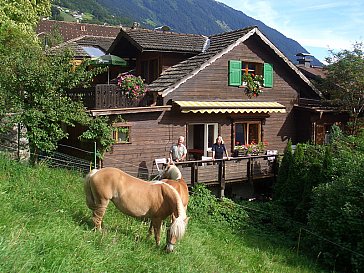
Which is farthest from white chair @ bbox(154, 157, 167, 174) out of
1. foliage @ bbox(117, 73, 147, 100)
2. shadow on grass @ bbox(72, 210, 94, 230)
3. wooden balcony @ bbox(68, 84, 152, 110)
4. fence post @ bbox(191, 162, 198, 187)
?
shadow on grass @ bbox(72, 210, 94, 230)

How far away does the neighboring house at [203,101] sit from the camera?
16.3m

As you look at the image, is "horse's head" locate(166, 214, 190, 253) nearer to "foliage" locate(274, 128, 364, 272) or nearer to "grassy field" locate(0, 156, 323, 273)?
"grassy field" locate(0, 156, 323, 273)

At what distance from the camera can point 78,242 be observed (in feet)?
18.9

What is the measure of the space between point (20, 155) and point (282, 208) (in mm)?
9701

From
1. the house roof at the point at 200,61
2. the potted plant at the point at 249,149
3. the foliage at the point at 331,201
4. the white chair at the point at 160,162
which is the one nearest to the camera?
the foliage at the point at 331,201

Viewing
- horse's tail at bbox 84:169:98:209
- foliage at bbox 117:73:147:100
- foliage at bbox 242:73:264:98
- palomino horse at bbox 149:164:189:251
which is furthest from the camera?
foliage at bbox 242:73:264:98

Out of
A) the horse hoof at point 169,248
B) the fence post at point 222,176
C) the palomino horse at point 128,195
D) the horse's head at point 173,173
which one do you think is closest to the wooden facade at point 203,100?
the fence post at point 222,176

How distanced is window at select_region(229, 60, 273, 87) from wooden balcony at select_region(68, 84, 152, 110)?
5.52m

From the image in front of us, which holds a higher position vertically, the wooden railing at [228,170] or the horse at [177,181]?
the horse at [177,181]

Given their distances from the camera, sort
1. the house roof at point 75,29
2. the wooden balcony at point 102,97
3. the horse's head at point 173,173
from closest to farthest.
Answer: the horse's head at point 173,173 → the wooden balcony at point 102,97 → the house roof at point 75,29

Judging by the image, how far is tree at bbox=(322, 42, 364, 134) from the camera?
2031 cm

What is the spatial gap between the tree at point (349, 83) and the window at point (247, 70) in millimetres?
3380

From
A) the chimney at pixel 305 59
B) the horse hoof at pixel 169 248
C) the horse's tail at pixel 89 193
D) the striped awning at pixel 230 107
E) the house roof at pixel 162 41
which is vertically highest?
the chimney at pixel 305 59

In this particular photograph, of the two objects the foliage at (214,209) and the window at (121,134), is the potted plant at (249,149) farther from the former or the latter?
the window at (121,134)
